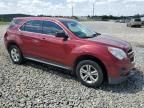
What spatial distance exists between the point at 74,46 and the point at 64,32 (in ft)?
1.85

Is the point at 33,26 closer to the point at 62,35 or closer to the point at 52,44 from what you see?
the point at 52,44

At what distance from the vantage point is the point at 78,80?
6.94 m

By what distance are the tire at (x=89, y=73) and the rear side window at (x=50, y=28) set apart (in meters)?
1.28

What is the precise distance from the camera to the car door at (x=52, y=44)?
271 inches

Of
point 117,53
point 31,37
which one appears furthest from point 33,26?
point 117,53

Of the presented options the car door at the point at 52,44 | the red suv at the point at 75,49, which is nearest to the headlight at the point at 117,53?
the red suv at the point at 75,49

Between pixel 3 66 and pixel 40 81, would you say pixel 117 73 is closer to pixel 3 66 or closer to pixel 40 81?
pixel 40 81

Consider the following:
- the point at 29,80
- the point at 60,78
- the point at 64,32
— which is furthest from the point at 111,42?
the point at 29,80

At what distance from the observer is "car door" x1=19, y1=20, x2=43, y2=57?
25.0 ft

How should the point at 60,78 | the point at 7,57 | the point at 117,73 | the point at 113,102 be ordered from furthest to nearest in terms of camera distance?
1. the point at 7,57
2. the point at 60,78
3. the point at 117,73
4. the point at 113,102

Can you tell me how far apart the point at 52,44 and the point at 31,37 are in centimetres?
102

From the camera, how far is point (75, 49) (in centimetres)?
658

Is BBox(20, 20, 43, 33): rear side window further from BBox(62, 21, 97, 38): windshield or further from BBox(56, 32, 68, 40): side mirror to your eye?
BBox(56, 32, 68, 40): side mirror

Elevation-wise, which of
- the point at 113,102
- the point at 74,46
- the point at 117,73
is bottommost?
the point at 113,102
